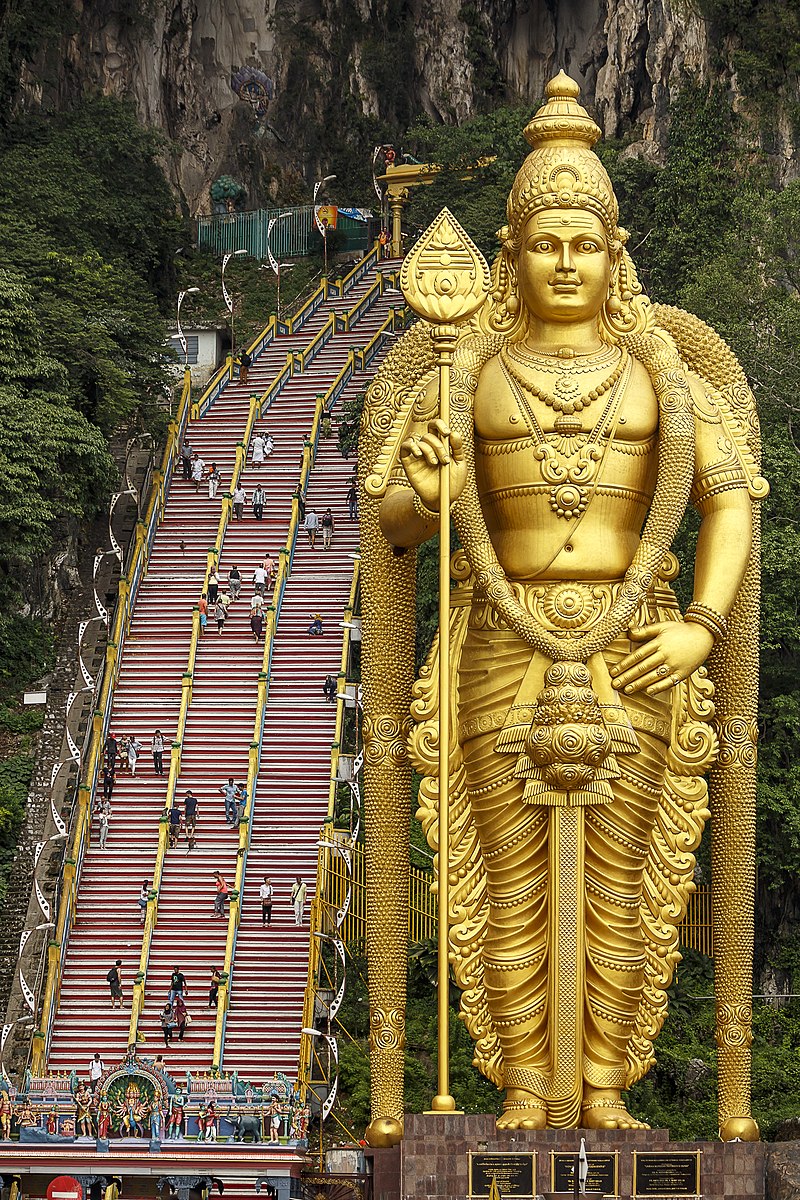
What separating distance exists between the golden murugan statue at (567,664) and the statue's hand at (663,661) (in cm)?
1

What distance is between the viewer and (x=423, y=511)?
16.6 m

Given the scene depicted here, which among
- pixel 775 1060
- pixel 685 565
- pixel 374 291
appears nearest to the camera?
pixel 775 1060

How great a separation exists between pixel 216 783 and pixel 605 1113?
423 inches

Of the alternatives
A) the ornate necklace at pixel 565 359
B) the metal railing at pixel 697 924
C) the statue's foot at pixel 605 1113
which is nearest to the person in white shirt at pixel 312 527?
the metal railing at pixel 697 924

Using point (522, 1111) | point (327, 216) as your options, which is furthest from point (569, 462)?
point (327, 216)

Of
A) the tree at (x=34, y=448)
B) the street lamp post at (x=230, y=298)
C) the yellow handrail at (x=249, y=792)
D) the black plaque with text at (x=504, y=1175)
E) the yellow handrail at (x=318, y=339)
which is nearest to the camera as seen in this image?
the black plaque with text at (x=504, y=1175)

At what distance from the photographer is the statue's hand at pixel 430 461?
1605 cm

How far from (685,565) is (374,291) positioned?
1357 cm

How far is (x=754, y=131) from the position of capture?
32656 millimetres

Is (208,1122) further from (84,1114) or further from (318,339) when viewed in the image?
(318,339)

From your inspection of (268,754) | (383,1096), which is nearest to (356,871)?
(268,754)

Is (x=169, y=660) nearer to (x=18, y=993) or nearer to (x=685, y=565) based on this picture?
(x=18, y=993)

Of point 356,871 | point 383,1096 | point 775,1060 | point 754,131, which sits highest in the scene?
point 754,131

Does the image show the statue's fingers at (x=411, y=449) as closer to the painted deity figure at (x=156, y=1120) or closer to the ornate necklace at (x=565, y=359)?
the ornate necklace at (x=565, y=359)
